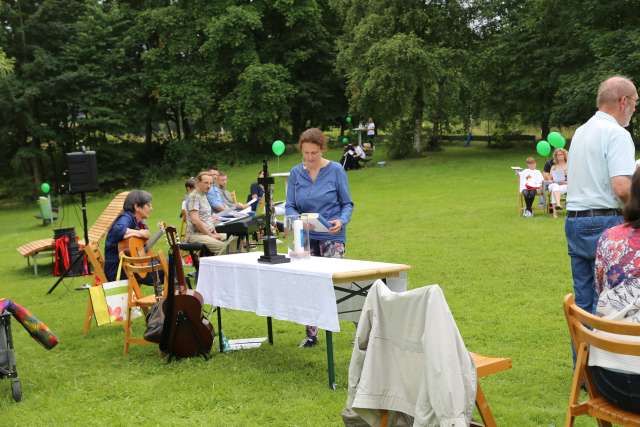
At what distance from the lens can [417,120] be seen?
30.2 metres

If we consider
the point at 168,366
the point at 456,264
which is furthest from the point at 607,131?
the point at 456,264

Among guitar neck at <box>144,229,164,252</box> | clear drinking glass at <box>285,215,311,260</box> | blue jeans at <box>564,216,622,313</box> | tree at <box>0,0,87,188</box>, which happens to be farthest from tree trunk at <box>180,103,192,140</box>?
blue jeans at <box>564,216,622,313</box>

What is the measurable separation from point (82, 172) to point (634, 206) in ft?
27.7

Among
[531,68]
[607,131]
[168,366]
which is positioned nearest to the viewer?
[607,131]

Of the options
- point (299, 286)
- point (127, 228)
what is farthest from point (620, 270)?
point (127, 228)

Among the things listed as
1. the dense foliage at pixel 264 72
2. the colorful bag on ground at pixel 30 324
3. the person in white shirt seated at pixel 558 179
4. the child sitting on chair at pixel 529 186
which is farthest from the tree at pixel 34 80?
the colorful bag on ground at pixel 30 324

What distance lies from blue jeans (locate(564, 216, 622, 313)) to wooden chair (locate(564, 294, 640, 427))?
1.29 meters

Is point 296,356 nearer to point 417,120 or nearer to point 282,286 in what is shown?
point 282,286

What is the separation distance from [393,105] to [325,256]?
2316 cm

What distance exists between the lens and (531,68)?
30484 mm

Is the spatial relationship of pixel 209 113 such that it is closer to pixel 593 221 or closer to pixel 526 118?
pixel 526 118

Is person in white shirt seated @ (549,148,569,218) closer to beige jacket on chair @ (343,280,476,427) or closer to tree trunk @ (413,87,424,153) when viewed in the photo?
beige jacket on chair @ (343,280,476,427)

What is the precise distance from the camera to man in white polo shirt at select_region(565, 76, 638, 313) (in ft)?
14.1

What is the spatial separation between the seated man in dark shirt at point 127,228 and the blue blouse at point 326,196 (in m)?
2.61
